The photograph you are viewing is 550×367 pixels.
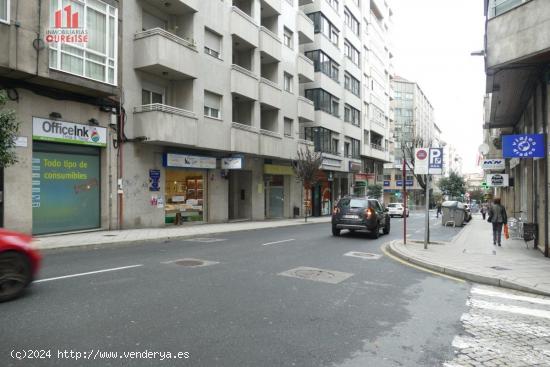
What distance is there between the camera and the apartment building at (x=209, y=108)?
17.8 meters

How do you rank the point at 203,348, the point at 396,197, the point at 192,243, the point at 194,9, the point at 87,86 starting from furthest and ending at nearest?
the point at 396,197
the point at 194,9
the point at 87,86
the point at 192,243
the point at 203,348

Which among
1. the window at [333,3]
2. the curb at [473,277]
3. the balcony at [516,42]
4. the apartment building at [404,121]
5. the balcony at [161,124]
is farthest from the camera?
the apartment building at [404,121]

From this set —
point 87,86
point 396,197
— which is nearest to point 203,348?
point 87,86

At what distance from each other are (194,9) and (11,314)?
A: 18.2 metres

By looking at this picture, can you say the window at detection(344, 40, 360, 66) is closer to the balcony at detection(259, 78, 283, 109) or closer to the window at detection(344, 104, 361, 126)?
the window at detection(344, 104, 361, 126)

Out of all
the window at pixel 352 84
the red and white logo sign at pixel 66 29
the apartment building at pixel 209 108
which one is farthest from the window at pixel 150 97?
the window at pixel 352 84

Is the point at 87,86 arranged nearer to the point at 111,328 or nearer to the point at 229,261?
the point at 229,261

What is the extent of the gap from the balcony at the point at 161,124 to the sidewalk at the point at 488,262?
10.7m

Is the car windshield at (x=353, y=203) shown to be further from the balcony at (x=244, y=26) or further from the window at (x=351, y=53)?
the window at (x=351, y=53)

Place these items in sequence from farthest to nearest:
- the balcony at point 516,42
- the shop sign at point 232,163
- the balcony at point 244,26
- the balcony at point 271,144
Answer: the balcony at point 271,144, the balcony at point 244,26, the shop sign at point 232,163, the balcony at point 516,42

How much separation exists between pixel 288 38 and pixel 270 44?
4.35 m

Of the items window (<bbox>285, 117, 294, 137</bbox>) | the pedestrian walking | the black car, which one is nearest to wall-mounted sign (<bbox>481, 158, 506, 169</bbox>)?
the pedestrian walking

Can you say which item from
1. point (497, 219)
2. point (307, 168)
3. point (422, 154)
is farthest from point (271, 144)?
point (497, 219)

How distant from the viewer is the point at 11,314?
16.2ft
